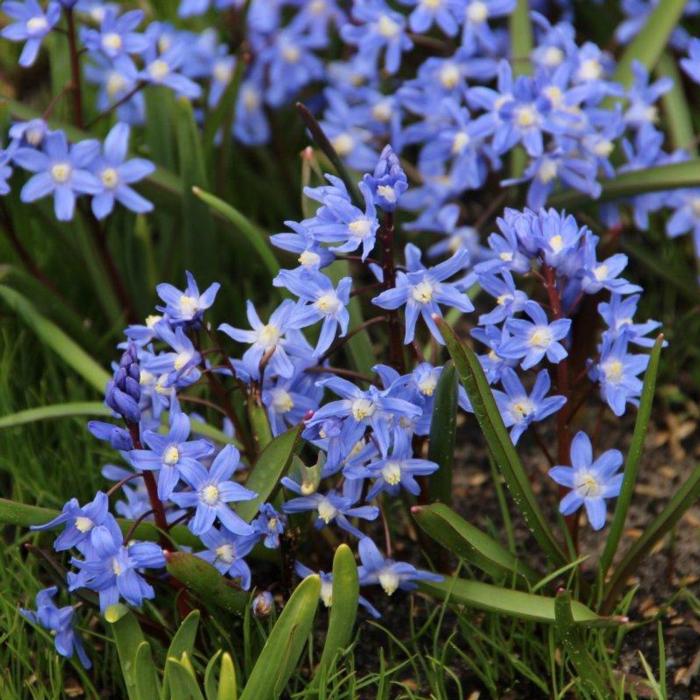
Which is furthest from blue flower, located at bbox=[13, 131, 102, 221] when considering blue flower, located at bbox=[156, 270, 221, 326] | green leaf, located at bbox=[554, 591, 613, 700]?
green leaf, located at bbox=[554, 591, 613, 700]

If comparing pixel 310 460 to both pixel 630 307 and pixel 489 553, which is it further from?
pixel 630 307

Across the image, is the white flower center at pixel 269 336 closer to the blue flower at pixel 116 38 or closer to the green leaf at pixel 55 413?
the green leaf at pixel 55 413

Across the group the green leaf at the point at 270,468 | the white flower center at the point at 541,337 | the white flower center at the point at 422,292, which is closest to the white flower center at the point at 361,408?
the green leaf at the point at 270,468

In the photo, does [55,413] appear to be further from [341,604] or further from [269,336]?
[341,604]

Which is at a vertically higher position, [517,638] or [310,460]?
[310,460]

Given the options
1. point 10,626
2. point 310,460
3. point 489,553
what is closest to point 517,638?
point 489,553

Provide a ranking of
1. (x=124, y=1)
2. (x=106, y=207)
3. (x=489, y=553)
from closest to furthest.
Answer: (x=489, y=553), (x=106, y=207), (x=124, y=1)

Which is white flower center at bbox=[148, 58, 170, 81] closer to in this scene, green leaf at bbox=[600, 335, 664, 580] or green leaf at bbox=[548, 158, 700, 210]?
green leaf at bbox=[548, 158, 700, 210]
